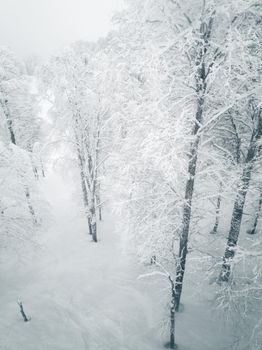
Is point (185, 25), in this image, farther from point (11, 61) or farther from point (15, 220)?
point (11, 61)

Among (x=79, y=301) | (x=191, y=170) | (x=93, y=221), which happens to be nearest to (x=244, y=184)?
(x=191, y=170)

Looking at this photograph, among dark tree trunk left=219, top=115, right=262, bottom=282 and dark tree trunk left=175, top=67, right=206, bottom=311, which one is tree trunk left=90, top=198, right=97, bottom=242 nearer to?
dark tree trunk left=175, top=67, right=206, bottom=311

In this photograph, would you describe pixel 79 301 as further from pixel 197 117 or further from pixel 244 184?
A: pixel 197 117

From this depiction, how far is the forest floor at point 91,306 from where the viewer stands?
1012 cm

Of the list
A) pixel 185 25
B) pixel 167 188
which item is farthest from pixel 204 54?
pixel 167 188

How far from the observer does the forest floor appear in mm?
10117

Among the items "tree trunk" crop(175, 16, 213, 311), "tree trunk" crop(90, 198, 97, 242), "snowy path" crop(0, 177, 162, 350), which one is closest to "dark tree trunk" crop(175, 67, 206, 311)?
"tree trunk" crop(175, 16, 213, 311)

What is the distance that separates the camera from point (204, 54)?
7102 mm

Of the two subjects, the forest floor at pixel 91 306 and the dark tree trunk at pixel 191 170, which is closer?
the dark tree trunk at pixel 191 170

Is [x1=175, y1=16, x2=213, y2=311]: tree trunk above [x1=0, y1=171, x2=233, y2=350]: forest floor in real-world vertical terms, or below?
above

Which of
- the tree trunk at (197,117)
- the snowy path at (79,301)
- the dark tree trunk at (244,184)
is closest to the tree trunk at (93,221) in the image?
the snowy path at (79,301)

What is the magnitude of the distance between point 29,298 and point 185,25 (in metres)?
12.7

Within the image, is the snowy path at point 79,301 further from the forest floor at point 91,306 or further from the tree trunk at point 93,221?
the tree trunk at point 93,221

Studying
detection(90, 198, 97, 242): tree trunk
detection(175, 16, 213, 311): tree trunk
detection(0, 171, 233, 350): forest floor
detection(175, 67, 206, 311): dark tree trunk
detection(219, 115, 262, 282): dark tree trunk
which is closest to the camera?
detection(175, 16, 213, 311): tree trunk
